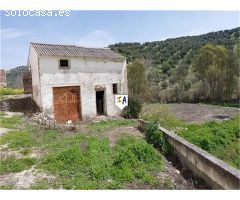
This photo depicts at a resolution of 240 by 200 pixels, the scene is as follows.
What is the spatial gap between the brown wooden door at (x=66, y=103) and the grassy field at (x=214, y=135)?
433cm

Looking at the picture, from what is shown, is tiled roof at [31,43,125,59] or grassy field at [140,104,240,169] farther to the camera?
tiled roof at [31,43,125,59]

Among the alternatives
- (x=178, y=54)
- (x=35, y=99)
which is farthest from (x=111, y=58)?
(x=178, y=54)

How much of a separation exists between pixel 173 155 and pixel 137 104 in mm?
9378

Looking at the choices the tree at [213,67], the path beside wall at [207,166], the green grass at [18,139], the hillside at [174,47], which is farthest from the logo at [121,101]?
the hillside at [174,47]

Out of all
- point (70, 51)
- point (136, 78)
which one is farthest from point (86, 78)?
point (136, 78)

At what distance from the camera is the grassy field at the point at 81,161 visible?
7.98 m

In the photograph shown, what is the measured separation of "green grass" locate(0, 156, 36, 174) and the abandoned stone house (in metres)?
7.84

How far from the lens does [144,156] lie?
10125mm

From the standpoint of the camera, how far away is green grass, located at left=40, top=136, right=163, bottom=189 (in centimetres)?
792

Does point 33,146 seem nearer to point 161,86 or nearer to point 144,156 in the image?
point 144,156

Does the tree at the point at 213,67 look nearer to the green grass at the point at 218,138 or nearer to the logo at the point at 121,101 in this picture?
the logo at the point at 121,101

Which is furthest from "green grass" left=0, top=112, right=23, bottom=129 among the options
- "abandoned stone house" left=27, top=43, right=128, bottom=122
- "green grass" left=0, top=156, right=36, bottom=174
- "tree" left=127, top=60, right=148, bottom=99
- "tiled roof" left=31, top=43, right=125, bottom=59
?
"tree" left=127, top=60, right=148, bottom=99

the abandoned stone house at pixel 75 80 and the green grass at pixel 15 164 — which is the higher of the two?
the abandoned stone house at pixel 75 80

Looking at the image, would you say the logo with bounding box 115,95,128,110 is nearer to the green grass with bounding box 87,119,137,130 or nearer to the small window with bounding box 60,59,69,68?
the green grass with bounding box 87,119,137,130
